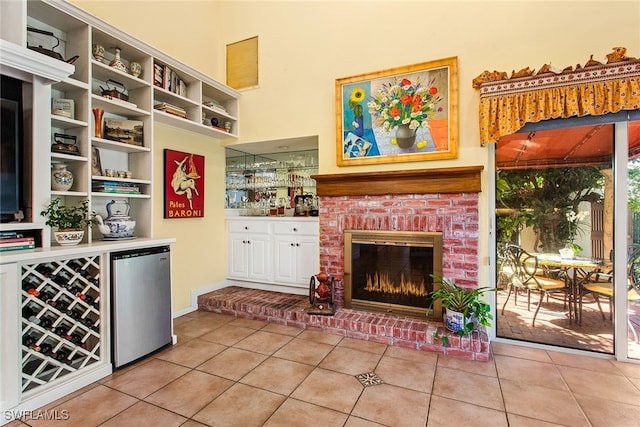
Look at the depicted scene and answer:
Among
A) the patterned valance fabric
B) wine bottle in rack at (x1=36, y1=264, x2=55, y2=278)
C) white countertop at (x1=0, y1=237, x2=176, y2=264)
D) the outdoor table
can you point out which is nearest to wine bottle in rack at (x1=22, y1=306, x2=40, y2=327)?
wine bottle in rack at (x1=36, y1=264, x2=55, y2=278)

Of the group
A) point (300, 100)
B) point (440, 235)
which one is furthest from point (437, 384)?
point (300, 100)

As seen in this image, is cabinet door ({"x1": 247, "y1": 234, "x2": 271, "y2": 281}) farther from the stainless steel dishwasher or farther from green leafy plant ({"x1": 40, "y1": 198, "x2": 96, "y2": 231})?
green leafy plant ({"x1": 40, "y1": 198, "x2": 96, "y2": 231})

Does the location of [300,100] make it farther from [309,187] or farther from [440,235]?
[440,235]

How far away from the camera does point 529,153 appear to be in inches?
109

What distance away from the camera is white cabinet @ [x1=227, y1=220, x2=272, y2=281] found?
3.83 m

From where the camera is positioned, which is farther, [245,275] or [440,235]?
[245,275]

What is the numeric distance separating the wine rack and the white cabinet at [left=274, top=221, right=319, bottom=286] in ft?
Result: 6.29

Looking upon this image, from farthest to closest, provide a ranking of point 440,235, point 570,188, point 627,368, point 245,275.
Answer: point 245,275 → point 440,235 → point 570,188 → point 627,368

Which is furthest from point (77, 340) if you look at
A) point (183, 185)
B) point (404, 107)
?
point (404, 107)

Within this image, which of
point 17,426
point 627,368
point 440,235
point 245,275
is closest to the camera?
point 17,426

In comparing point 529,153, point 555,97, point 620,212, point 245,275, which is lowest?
point 245,275

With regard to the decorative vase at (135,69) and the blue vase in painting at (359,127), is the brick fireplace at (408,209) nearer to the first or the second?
the blue vase in painting at (359,127)

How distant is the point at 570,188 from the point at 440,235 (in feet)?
3.77
